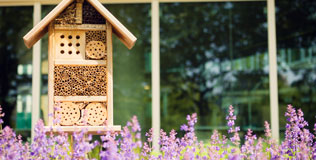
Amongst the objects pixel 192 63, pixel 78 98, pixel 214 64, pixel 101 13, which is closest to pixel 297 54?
pixel 214 64

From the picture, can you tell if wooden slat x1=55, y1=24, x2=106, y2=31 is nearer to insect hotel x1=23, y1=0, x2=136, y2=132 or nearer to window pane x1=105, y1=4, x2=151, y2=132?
insect hotel x1=23, y1=0, x2=136, y2=132

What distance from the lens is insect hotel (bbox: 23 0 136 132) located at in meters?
2.61

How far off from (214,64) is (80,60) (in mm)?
3063

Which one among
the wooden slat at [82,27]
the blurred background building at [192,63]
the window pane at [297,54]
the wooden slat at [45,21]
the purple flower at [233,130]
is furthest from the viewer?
the window pane at [297,54]

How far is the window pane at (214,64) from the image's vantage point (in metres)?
5.35

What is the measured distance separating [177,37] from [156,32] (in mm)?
326

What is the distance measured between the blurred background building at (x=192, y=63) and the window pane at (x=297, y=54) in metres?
0.01

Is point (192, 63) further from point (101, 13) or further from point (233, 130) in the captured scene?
point (233, 130)

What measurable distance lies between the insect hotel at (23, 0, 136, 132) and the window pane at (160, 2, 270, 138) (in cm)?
270

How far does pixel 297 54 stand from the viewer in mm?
5547

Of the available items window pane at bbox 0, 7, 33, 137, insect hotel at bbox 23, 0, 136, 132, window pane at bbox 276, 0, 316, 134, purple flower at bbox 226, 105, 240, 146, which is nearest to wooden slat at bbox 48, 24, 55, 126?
insect hotel at bbox 23, 0, 136, 132

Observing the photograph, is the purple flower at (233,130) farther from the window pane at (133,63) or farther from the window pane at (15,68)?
the window pane at (15,68)

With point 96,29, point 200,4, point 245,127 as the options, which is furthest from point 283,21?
point 96,29

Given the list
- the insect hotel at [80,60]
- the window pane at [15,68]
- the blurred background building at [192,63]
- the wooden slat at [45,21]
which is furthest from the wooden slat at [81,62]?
the window pane at [15,68]
